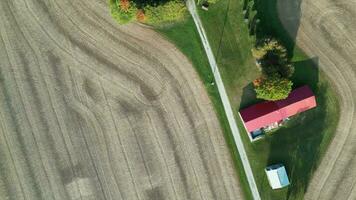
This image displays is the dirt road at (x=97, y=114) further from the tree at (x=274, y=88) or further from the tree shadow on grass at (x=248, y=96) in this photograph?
the tree at (x=274, y=88)

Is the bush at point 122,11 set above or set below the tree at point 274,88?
above

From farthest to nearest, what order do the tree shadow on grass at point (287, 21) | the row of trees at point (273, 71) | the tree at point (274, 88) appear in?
the tree shadow on grass at point (287, 21), the row of trees at point (273, 71), the tree at point (274, 88)

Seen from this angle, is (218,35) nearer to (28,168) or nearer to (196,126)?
(196,126)

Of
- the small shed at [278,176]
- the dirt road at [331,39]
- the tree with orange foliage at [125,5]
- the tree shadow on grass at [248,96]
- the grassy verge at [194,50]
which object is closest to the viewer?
the tree with orange foliage at [125,5]

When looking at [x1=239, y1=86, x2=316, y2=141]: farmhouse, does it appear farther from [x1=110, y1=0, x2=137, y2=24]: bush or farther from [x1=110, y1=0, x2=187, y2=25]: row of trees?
[x1=110, y1=0, x2=137, y2=24]: bush

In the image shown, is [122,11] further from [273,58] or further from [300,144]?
[300,144]

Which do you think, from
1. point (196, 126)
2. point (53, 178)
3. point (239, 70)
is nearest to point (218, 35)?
point (239, 70)

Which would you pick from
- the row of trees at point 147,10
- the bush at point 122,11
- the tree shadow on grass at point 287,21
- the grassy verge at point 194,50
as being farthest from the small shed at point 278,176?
the bush at point 122,11

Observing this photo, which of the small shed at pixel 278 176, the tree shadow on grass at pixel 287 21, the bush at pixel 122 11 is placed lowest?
the small shed at pixel 278 176
